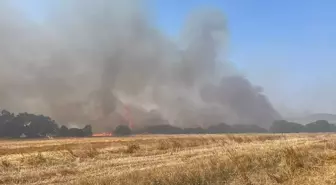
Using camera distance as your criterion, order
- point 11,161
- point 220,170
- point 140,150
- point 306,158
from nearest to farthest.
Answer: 1. point 220,170
2. point 306,158
3. point 11,161
4. point 140,150

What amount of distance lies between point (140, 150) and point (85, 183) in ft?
77.8

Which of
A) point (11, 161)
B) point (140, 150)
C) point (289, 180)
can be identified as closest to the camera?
point (289, 180)

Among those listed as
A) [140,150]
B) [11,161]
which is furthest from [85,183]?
[140,150]

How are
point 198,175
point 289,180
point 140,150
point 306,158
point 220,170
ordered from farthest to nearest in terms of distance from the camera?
point 140,150, point 306,158, point 220,170, point 198,175, point 289,180

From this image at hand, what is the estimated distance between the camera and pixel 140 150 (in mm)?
39844

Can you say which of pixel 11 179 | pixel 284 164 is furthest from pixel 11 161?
pixel 284 164

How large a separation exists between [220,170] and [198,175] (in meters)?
1.62

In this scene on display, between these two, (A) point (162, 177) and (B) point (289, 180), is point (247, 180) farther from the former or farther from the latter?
(A) point (162, 177)

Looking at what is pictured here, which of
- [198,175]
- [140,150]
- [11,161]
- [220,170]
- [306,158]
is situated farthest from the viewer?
[140,150]

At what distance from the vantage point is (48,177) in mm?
21328

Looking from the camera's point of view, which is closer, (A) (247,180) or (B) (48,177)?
(A) (247,180)

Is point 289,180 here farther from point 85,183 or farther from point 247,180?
point 85,183

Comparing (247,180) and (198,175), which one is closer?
(247,180)

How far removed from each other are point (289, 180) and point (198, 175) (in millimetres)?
3541
